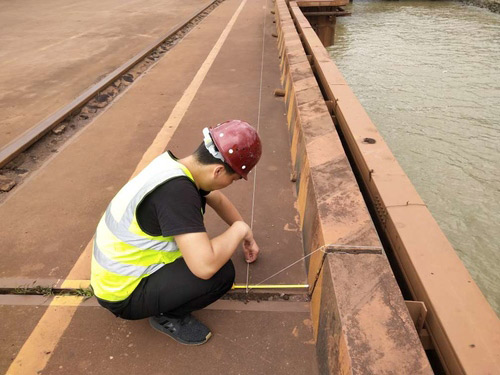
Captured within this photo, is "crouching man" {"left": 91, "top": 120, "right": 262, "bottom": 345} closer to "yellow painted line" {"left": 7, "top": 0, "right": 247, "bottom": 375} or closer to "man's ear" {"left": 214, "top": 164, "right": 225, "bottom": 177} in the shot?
"man's ear" {"left": 214, "top": 164, "right": 225, "bottom": 177}

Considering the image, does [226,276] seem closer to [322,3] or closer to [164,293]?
[164,293]

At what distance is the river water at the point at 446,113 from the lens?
4898 mm

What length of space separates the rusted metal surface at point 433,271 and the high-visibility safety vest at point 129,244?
140cm

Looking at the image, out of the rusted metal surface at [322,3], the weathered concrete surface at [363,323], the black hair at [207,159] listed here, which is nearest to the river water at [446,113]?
the rusted metal surface at [322,3]

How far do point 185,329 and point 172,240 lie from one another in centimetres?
56

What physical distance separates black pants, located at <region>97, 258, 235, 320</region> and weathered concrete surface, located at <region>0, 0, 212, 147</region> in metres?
3.75

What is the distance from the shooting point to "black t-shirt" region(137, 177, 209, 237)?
70.6 inches

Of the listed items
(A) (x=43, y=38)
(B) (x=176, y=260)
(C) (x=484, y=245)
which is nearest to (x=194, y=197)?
(B) (x=176, y=260)

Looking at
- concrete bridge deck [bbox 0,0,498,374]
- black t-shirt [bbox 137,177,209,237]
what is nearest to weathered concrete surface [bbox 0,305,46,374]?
concrete bridge deck [bbox 0,0,498,374]

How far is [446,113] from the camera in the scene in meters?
8.24

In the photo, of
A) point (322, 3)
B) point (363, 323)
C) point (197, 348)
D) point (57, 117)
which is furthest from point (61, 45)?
Answer: point (363, 323)

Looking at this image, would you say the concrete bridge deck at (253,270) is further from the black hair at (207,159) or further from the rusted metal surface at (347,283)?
the black hair at (207,159)

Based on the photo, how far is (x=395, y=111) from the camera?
8.49 metres

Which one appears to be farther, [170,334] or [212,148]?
[170,334]
